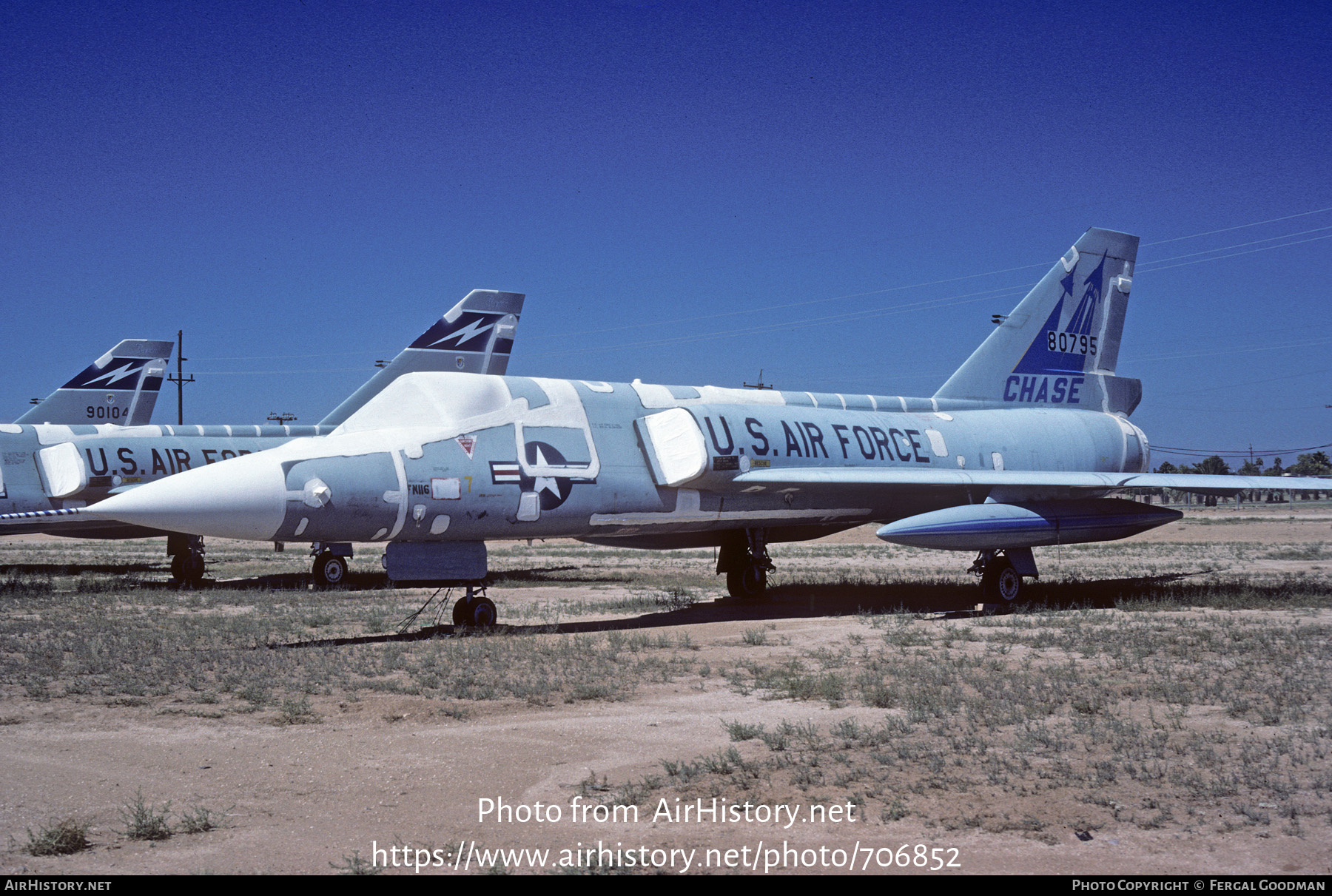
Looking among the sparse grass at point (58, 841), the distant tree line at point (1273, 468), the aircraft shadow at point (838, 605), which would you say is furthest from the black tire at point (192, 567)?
the distant tree line at point (1273, 468)

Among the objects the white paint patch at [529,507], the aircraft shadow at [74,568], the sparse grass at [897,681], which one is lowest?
the aircraft shadow at [74,568]

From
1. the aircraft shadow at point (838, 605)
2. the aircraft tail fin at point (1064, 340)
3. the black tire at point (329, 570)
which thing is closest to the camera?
the aircraft shadow at point (838, 605)

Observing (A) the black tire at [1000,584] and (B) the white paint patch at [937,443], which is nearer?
(A) the black tire at [1000,584]

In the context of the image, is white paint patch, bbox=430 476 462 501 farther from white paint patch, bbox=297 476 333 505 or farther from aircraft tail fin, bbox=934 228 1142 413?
aircraft tail fin, bbox=934 228 1142 413

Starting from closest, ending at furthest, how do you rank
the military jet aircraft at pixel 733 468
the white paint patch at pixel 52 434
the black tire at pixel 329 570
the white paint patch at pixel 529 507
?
the military jet aircraft at pixel 733 468 → the white paint patch at pixel 529 507 → the black tire at pixel 329 570 → the white paint patch at pixel 52 434

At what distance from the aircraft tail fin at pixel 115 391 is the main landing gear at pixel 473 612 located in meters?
20.9

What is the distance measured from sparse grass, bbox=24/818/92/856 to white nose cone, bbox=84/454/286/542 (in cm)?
516

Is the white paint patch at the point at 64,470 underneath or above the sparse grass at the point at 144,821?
above

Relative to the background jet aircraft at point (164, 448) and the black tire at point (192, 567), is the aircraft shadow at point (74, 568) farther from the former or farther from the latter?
the black tire at point (192, 567)

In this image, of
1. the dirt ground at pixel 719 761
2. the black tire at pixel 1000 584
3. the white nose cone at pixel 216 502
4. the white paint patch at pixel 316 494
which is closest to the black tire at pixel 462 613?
the dirt ground at pixel 719 761

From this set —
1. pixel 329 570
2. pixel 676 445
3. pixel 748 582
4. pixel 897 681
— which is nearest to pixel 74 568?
pixel 329 570

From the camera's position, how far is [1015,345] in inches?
737

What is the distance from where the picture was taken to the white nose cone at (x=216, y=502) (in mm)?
9844

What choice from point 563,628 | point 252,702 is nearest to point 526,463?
point 563,628
